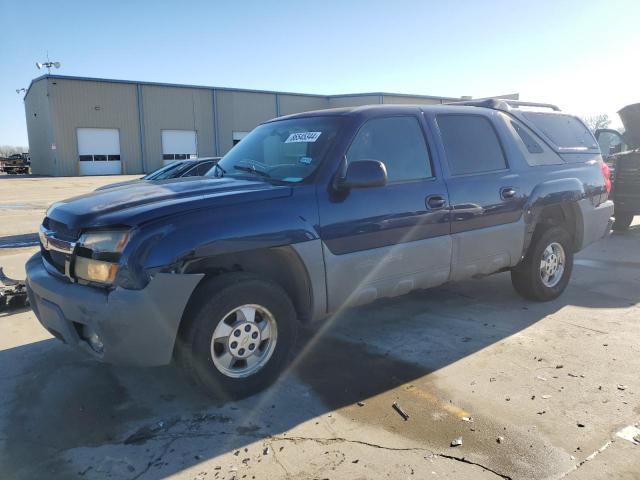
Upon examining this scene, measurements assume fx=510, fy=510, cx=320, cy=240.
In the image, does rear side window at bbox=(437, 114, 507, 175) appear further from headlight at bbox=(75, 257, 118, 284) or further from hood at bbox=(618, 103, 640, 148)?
hood at bbox=(618, 103, 640, 148)

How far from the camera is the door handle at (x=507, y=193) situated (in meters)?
4.72

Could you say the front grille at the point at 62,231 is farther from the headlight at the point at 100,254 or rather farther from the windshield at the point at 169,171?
the windshield at the point at 169,171

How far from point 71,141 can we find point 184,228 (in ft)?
128

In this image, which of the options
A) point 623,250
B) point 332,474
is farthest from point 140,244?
point 623,250

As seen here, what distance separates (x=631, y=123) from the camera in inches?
424

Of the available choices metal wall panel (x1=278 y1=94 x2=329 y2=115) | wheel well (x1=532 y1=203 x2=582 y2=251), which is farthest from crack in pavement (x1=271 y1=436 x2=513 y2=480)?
metal wall panel (x1=278 y1=94 x2=329 y2=115)

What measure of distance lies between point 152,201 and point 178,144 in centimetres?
4057

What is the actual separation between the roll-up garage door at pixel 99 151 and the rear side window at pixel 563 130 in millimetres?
37976

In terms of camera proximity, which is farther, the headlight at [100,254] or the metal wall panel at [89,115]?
the metal wall panel at [89,115]

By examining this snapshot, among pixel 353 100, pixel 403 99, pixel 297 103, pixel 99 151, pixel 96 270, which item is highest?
pixel 403 99

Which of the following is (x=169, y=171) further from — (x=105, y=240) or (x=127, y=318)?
(x=127, y=318)

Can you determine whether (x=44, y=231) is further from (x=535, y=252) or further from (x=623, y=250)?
(x=623, y=250)

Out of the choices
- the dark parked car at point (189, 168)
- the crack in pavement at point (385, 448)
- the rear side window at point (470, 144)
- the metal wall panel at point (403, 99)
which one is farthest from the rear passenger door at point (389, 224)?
the metal wall panel at point (403, 99)

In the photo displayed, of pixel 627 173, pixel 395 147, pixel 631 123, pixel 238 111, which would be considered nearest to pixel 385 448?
pixel 395 147
